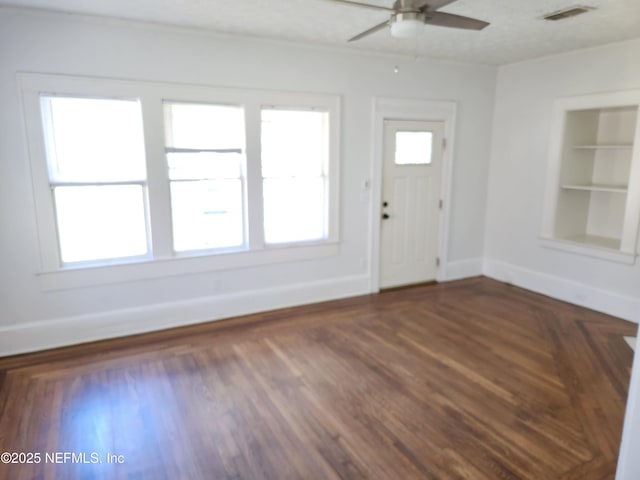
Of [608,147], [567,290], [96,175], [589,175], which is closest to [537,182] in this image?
[589,175]

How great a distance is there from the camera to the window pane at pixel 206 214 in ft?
13.4

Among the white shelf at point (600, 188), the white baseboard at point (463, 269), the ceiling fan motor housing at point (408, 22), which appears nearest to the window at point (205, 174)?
the ceiling fan motor housing at point (408, 22)

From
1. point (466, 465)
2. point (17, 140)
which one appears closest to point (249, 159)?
point (17, 140)

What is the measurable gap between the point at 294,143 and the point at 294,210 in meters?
0.73

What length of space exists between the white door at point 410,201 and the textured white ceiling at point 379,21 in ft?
3.27

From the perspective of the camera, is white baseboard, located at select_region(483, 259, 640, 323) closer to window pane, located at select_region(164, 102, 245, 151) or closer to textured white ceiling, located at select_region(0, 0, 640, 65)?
textured white ceiling, located at select_region(0, 0, 640, 65)

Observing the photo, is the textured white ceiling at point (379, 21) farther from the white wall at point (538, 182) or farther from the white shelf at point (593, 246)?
the white shelf at point (593, 246)

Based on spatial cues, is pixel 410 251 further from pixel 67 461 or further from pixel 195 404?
pixel 67 461

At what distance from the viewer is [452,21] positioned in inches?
103

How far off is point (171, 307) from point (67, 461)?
185cm

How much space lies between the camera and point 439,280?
565 cm

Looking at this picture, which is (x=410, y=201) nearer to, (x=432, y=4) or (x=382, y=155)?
(x=382, y=155)

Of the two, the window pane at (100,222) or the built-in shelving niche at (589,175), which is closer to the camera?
the window pane at (100,222)

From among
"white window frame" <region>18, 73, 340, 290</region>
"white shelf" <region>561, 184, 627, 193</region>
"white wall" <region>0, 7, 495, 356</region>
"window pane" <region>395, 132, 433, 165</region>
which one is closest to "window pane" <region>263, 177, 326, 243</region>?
"white window frame" <region>18, 73, 340, 290</region>
